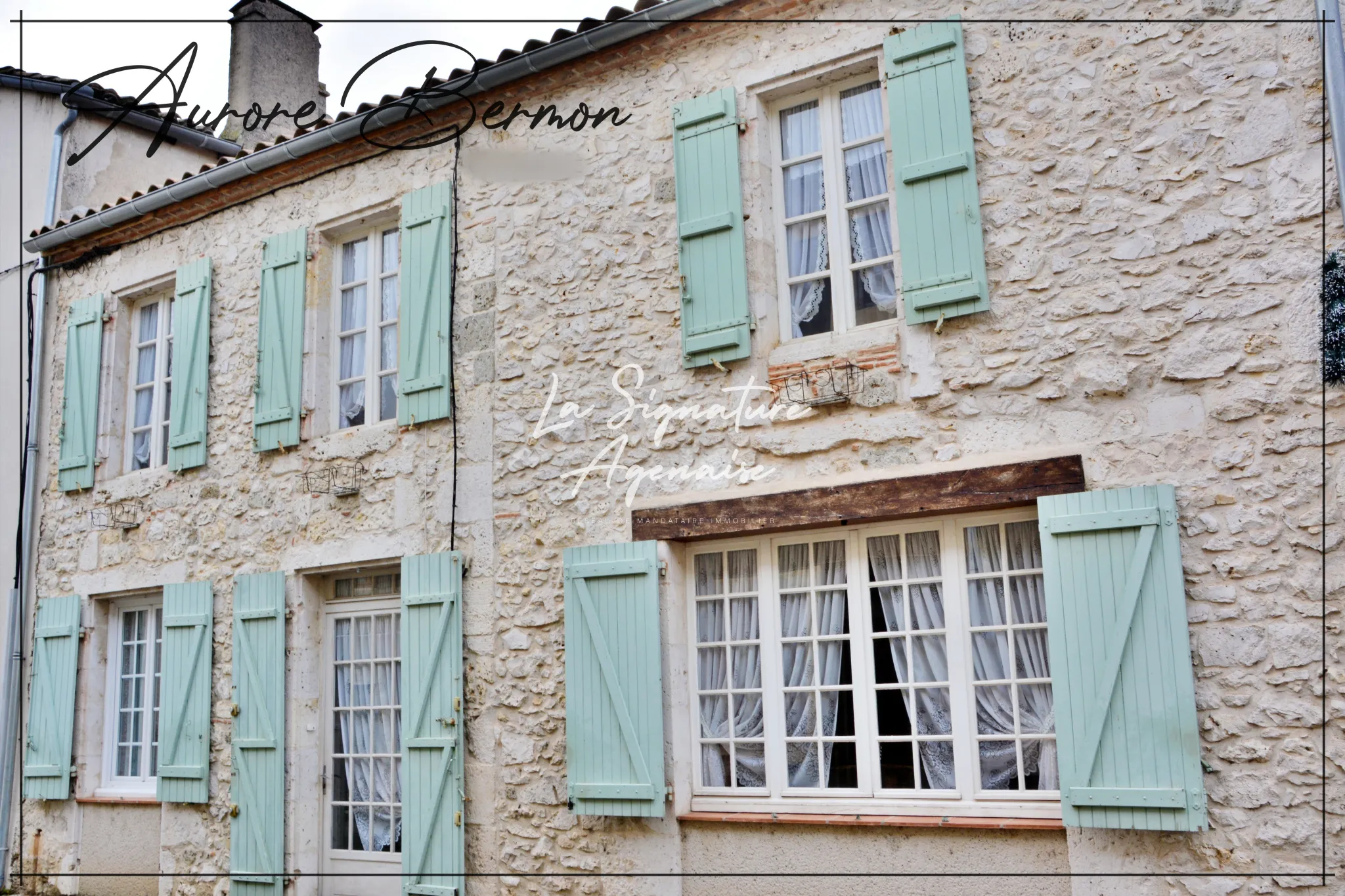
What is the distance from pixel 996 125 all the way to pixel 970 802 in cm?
303

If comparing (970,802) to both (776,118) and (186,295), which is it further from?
(186,295)

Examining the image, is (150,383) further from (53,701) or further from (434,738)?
(434,738)

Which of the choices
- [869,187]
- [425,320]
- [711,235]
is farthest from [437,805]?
[869,187]

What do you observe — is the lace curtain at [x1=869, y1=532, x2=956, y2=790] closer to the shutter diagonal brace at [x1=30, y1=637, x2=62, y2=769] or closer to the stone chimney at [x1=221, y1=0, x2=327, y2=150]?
the shutter diagonal brace at [x1=30, y1=637, x2=62, y2=769]

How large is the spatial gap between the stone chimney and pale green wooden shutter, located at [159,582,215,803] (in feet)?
14.0

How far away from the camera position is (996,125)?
5.62 m

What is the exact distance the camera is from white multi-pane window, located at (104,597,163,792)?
333 inches

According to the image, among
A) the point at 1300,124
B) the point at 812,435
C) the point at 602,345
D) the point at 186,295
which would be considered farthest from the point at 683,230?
the point at 186,295

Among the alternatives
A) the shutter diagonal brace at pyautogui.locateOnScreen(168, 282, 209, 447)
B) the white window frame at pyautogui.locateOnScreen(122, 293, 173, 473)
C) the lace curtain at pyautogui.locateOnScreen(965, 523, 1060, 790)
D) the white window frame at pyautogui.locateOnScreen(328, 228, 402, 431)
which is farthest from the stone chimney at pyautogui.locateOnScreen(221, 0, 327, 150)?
the lace curtain at pyautogui.locateOnScreen(965, 523, 1060, 790)

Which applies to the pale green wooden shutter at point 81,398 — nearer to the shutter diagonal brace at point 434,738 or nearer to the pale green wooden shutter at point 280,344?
the pale green wooden shutter at point 280,344

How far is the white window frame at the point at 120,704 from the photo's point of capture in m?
8.44

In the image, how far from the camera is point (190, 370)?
8352 millimetres

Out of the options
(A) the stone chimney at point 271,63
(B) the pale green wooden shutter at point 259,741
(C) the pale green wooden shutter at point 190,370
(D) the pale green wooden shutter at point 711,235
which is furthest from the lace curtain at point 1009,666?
(A) the stone chimney at point 271,63

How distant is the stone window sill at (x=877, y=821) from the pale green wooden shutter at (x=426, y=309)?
9.16 feet
